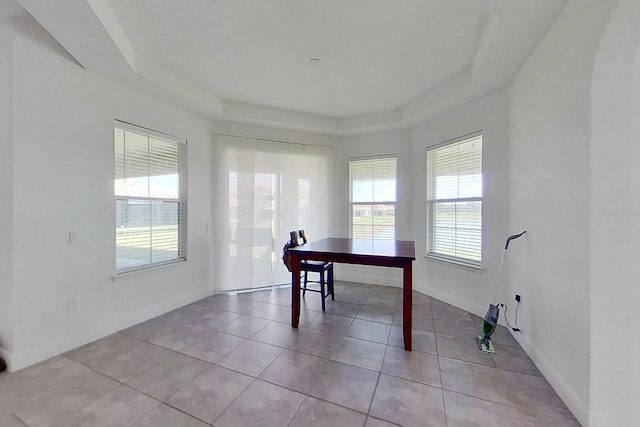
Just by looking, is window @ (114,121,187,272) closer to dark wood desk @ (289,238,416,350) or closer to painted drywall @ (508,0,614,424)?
dark wood desk @ (289,238,416,350)

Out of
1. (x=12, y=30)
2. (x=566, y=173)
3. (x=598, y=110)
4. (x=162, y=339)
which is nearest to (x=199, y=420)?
(x=162, y=339)

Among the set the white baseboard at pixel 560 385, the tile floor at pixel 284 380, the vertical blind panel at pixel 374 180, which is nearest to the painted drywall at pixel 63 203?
the tile floor at pixel 284 380

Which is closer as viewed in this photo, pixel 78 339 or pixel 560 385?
pixel 560 385

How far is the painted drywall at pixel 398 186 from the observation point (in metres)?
4.13

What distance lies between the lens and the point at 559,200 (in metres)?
1.76

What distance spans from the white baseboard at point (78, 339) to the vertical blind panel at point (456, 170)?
12.9 ft

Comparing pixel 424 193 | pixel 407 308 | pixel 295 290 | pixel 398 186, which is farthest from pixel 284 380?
pixel 398 186

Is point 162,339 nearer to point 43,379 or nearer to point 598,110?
point 43,379

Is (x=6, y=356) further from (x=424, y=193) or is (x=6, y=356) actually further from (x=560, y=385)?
(x=424, y=193)

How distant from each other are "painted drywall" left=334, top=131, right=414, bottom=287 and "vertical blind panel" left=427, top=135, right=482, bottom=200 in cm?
→ 42

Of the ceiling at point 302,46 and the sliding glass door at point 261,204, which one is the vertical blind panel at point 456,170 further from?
the sliding glass door at point 261,204

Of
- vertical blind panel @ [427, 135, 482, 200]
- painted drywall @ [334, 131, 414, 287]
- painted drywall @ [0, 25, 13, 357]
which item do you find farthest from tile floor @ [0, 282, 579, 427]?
vertical blind panel @ [427, 135, 482, 200]

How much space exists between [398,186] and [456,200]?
1003 mm

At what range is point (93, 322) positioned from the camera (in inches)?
97.7
